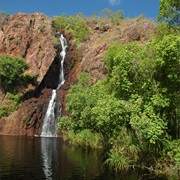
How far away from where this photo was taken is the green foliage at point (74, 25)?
86.9 m

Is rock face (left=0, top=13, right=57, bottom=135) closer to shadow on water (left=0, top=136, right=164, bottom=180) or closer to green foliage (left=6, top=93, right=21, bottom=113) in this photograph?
green foliage (left=6, top=93, right=21, bottom=113)

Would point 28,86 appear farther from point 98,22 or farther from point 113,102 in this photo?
point 113,102

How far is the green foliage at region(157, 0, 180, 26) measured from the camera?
2178 cm

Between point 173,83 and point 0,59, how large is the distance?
5479 centimetres

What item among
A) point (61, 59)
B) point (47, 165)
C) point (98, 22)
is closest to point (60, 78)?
point (61, 59)

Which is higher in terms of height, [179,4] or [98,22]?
[98,22]

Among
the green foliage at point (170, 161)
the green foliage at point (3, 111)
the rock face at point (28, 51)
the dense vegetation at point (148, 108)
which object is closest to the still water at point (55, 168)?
the dense vegetation at point (148, 108)

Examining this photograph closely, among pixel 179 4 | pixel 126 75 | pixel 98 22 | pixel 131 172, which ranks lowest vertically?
pixel 131 172

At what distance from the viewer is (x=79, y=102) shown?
126 feet

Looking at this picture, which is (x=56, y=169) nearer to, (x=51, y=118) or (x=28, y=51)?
(x=51, y=118)

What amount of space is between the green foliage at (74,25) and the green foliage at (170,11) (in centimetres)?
6381

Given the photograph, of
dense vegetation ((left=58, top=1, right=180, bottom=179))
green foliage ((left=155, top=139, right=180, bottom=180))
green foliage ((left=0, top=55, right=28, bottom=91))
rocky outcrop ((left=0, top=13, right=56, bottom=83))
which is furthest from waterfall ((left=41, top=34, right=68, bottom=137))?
green foliage ((left=155, top=139, right=180, bottom=180))

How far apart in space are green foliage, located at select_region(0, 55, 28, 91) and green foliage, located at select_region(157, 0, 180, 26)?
49589mm

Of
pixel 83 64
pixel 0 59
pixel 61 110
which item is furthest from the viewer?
pixel 83 64
